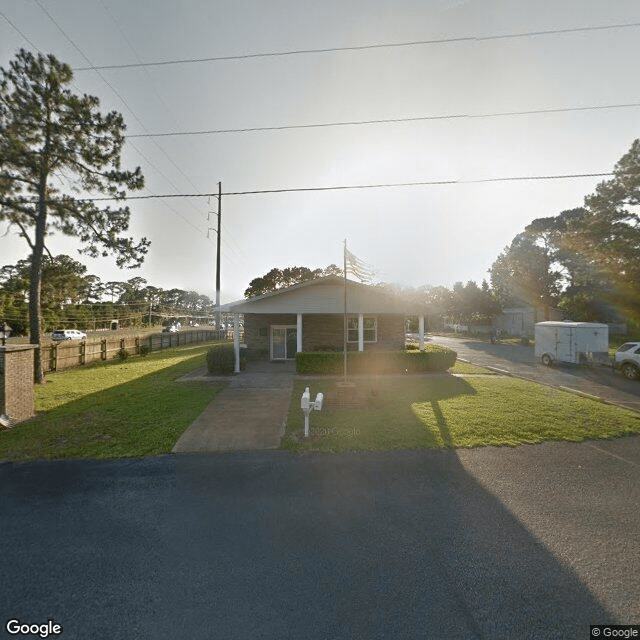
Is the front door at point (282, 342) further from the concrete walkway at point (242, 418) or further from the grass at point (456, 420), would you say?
the grass at point (456, 420)

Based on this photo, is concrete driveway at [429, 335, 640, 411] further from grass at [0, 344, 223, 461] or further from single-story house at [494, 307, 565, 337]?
single-story house at [494, 307, 565, 337]

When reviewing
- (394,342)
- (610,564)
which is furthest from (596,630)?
(394,342)

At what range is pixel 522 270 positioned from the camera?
42.8 meters

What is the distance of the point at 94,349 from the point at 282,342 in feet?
39.4

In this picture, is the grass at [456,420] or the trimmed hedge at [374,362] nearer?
the grass at [456,420]

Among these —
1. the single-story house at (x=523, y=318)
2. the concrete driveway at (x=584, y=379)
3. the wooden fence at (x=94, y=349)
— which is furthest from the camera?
the single-story house at (x=523, y=318)

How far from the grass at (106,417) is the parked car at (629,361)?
19.2m

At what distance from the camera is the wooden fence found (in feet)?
51.7

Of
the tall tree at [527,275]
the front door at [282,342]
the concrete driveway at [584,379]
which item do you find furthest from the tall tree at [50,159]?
the tall tree at [527,275]

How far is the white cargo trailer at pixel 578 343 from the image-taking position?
16.9 metres

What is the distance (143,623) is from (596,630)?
4017 millimetres

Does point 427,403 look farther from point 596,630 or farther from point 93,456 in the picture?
point 93,456

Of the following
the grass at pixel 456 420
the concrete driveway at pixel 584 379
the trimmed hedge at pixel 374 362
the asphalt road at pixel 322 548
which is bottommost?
the concrete driveway at pixel 584 379

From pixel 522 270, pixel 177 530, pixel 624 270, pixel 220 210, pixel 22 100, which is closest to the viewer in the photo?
pixel 177 530
